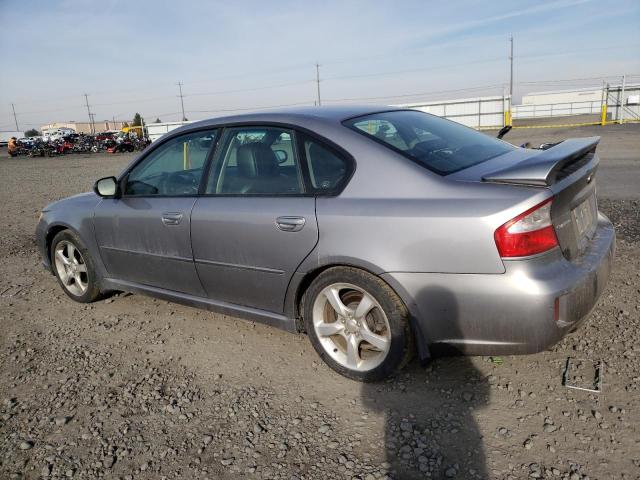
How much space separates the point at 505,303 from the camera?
96.3 inches

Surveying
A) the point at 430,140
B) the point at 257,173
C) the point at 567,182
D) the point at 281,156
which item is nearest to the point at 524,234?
the point at 567,182

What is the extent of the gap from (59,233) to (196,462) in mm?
3023

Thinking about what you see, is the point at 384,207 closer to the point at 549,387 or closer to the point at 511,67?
the point at 549,387

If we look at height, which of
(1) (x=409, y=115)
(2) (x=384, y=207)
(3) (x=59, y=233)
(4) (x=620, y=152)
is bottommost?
(4) (x=620, y=152)

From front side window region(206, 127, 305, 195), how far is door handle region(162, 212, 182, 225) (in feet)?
0.94

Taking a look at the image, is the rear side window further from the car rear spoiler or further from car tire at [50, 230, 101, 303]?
car tire at [50, 230, 101, 303]

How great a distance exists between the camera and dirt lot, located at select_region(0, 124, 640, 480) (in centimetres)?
233

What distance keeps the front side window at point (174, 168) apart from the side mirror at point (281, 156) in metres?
0.58

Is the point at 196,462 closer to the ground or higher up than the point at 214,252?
closer to the ground

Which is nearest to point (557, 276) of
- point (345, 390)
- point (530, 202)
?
point (530, 202)

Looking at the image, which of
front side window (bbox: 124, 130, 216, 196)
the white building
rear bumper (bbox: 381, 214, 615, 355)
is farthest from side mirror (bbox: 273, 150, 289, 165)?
the white building

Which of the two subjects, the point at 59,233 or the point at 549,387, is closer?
the point at 549,387

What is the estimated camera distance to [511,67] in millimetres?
55938

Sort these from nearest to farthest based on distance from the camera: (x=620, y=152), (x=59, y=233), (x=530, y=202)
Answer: (x=530, y=202) → (x=59, y=233) → (x=620, y=152)
